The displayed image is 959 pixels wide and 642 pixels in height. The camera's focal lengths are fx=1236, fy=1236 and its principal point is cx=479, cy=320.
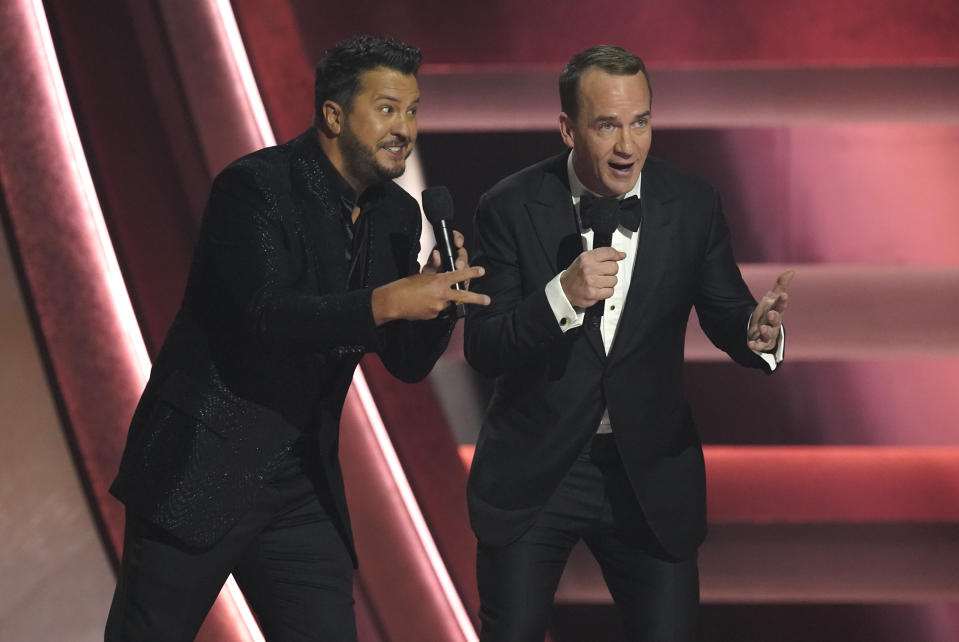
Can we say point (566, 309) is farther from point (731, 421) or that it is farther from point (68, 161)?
point (68, 161)

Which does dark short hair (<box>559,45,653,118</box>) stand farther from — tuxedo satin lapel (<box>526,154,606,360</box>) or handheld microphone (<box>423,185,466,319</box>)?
handheld microphone (<box>423,185,466,319</box>)

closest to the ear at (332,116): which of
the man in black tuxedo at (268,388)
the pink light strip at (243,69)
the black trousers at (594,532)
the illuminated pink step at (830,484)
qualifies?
the man in black tuxedo at (268,388)

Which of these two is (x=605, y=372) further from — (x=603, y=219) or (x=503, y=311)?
(x=603, y=219)

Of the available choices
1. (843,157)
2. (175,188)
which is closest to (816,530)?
(843,157)

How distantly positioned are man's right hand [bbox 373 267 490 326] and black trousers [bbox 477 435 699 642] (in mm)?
524

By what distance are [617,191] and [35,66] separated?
4.75 feet

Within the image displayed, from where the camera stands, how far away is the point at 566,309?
1.85m

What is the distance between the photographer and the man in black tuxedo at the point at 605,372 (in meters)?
2.00

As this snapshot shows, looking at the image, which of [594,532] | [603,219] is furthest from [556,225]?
[594,532]

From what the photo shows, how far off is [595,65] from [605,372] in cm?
50

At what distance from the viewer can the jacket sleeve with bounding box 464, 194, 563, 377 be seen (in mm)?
1885

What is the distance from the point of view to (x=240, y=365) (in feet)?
6.09

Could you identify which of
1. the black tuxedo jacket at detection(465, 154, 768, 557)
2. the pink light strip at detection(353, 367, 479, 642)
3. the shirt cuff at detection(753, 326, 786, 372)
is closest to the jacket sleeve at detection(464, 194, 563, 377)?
the black tuxedo jacket at detection(465, 154, 768, 557)

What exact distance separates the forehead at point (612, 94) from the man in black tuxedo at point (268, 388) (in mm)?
291
